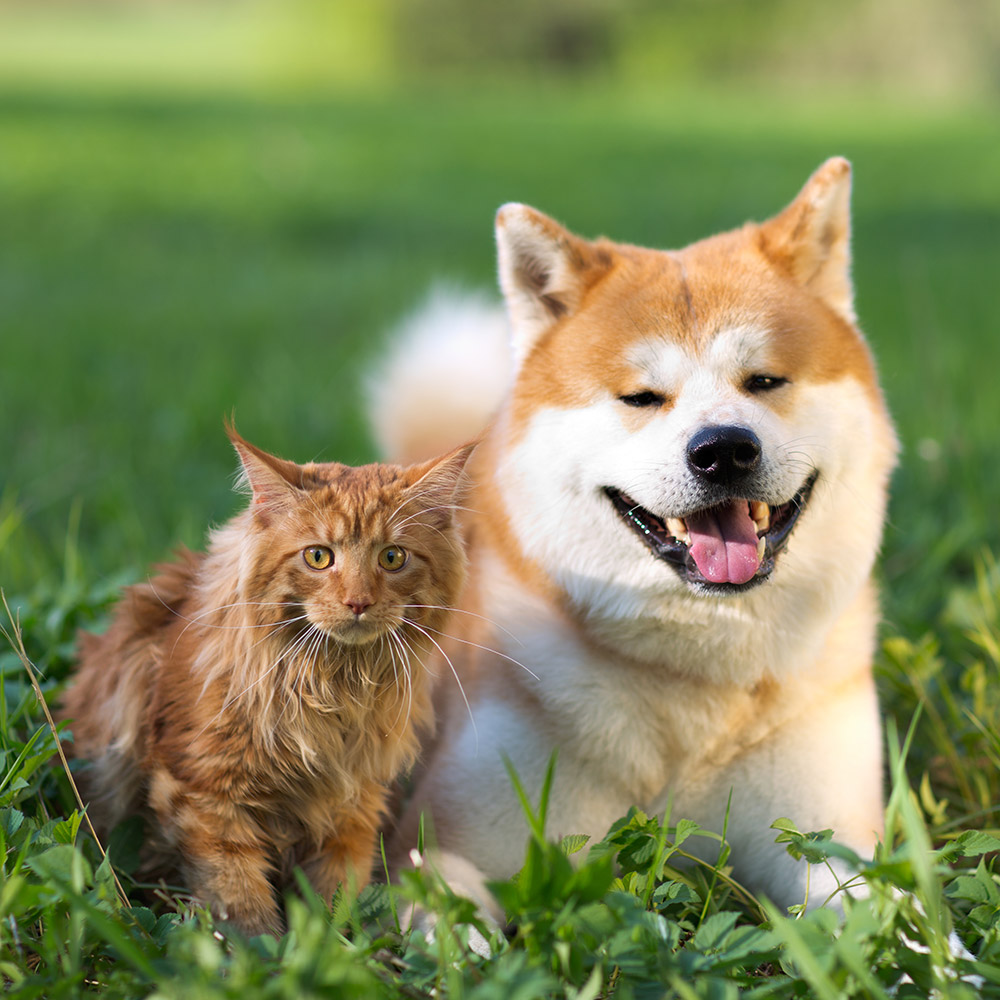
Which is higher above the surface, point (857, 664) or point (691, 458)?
point (691, 458)

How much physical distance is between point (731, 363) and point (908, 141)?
1462cm

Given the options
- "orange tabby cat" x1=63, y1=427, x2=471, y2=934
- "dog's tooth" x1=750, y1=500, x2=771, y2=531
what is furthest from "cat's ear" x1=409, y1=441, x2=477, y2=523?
"dog's tooth" x1=750, y1=500, x2=771, y2=531

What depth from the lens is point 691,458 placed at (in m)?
2.16

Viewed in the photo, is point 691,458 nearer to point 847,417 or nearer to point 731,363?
point 731,363

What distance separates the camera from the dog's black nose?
7.00ft

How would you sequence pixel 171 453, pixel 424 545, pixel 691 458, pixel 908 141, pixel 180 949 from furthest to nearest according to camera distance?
pixel 908 141 → pixel 171 453 → pixel 691 458 → pixel 424 545 → pixel 180 949

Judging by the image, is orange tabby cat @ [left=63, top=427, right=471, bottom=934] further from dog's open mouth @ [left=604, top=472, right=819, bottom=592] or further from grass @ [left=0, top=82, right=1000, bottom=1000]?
dog's open mouth @ [left=604, top=472, right=819, bottom=592]

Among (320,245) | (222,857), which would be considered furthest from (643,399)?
(320,245)

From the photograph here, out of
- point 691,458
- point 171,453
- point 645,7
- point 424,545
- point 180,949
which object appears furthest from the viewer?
point 645,7

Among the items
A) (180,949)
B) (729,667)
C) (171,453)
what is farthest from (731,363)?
(171,453)

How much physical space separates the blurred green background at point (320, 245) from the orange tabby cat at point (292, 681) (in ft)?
3.48

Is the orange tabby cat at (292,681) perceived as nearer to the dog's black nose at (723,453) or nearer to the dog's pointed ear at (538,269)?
the dog's black nose at (723,453)

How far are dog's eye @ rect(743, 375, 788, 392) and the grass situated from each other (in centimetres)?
89

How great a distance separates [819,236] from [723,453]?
720 mm
